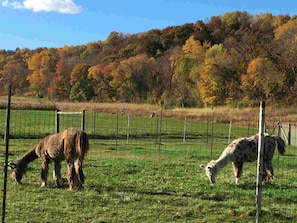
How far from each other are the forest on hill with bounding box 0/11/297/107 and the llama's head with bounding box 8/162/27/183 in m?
34.8

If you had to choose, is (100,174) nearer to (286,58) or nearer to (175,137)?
(175,137)

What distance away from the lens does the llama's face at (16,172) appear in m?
10.5

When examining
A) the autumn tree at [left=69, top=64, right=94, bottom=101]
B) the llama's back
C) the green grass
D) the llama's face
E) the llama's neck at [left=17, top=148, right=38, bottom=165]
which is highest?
the autumn tree at [left=69, top=64, right=94, bottom=101]

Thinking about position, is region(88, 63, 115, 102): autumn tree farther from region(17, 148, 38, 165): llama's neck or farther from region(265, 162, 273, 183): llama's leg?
region(265, 162, 273, 183): llama's leg

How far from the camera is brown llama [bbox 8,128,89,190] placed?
383 inches

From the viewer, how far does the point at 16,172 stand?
415 inches

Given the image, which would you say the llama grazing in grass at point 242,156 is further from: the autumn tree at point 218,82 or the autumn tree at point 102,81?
the autumn tree at point 102,81

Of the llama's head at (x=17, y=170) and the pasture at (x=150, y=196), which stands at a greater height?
the llama's head at (x=17, y=170)

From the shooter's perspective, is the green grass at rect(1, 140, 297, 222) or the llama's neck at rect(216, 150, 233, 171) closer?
the green grass at rect(1, 140, 297, 222)

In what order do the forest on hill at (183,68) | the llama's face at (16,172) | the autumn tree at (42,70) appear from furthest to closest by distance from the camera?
the autumn tree at (42,70) → the forest on hill at (183,68) → the llama's face at (16,172)

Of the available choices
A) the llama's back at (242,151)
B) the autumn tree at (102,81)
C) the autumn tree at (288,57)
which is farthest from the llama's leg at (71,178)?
the autumn tree at (102,81)

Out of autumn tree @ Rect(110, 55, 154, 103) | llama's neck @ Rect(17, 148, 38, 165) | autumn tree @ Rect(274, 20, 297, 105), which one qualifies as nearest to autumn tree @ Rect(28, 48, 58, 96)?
autumn tree @ Rect(110, 55, 154, 103)

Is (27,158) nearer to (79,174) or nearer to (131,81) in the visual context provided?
(79,174)

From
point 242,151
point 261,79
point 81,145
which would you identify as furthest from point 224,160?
point 261,79
